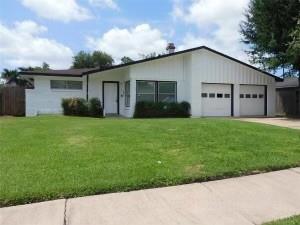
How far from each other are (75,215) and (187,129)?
24.4 feet

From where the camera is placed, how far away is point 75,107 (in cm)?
2180

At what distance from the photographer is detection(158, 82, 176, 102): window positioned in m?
A: 24.6

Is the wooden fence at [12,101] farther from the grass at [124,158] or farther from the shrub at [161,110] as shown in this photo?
the grass at [124,158]

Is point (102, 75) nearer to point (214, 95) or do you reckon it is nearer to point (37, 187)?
point (214, 95)

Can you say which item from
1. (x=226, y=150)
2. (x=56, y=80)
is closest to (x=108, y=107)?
(x=56, y=80)

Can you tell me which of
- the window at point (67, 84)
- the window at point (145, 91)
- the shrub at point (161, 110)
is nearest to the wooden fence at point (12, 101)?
the window at point (67, 84)

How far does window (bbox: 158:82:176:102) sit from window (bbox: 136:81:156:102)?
47cm

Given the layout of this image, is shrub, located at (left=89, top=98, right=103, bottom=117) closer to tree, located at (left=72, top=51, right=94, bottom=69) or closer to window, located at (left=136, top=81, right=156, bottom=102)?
window, located at (left=136, top=81, right=156, bottom=102)

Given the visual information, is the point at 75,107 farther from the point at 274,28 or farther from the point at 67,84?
the point at 274,28

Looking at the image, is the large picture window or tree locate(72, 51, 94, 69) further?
tree locate(72, 51, 94, 69)

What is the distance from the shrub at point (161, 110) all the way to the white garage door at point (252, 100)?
14.8ft

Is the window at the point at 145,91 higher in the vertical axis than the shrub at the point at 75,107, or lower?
higher

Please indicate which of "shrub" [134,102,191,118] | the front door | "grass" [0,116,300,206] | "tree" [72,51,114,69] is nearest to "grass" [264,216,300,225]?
"grass" [0,116,300,206]

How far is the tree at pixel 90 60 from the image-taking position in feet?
197
